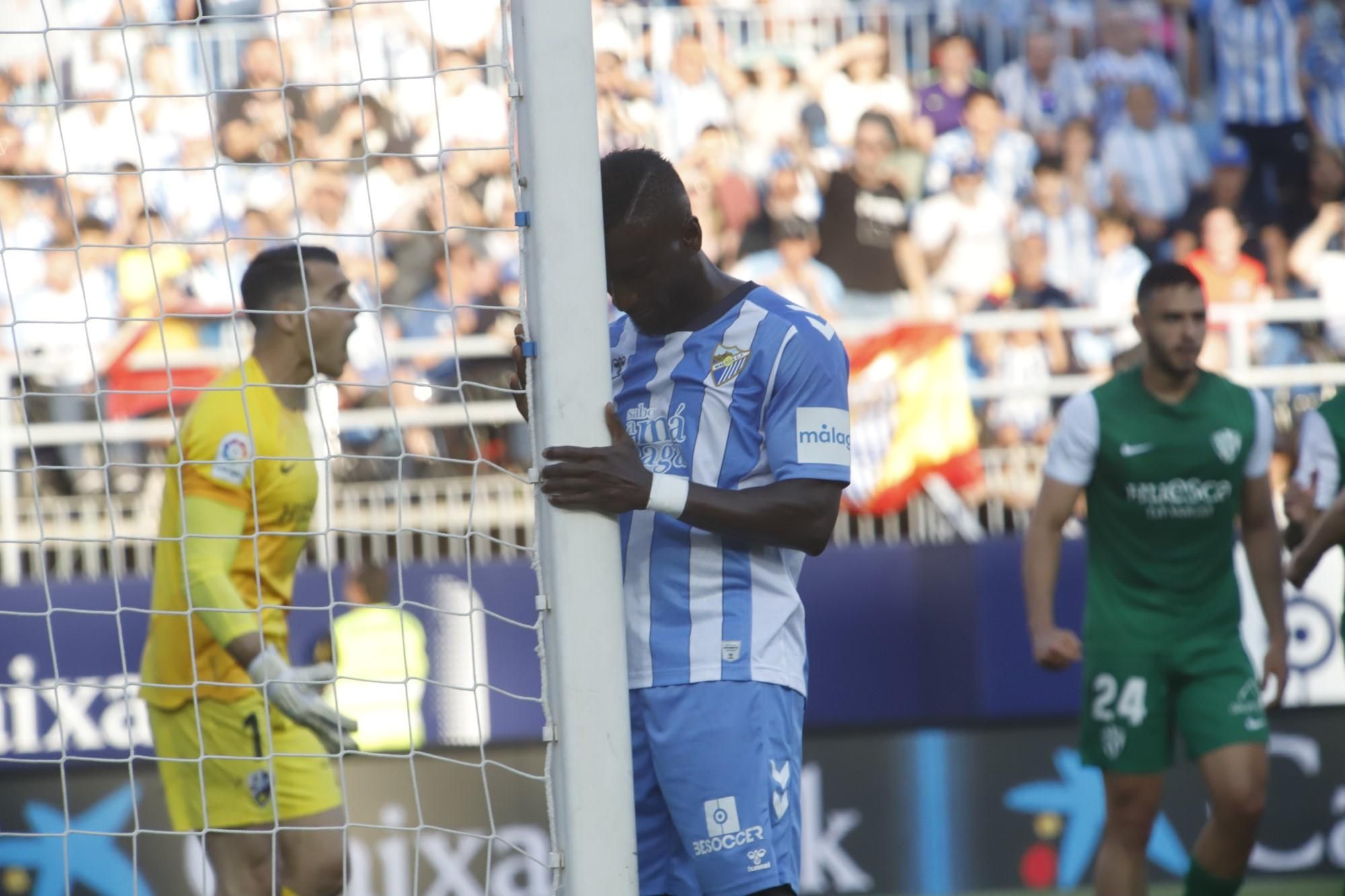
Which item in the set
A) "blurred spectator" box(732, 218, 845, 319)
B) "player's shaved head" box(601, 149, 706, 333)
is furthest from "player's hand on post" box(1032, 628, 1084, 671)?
"blurred spectator" box(732, 218, 845, 319)

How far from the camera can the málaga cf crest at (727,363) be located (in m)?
3.11

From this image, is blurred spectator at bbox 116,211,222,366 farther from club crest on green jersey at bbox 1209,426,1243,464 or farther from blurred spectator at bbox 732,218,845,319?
club crest on green jersey at bbox 1209,426,1243,464

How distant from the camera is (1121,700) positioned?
5008mm

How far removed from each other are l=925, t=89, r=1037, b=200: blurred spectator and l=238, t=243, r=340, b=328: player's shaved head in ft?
18.0

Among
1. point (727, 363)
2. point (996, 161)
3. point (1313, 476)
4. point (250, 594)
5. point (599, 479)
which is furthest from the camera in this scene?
point (996, 161)

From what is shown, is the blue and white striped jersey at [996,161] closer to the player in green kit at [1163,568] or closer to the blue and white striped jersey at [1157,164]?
the blue and white striped jersey at [1157,164]

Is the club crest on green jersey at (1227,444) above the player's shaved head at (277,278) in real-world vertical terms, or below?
below

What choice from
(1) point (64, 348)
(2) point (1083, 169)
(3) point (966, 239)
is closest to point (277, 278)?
(1) point (64, 348)

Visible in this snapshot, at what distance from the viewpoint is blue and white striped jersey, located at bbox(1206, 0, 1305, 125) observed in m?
10.0

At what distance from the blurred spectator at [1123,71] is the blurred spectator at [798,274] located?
7.01 ft

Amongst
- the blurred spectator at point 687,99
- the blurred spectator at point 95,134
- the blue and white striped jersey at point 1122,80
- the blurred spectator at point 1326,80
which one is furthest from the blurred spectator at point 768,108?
the blurred spectator at point 95,134

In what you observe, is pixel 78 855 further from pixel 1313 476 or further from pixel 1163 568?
pixel 1313 476

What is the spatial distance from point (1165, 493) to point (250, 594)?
8.87ft

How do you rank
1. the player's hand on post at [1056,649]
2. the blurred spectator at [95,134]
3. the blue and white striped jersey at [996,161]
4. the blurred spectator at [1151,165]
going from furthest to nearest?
the blurred spectator at [1151,165] → the blue and white striped jersey at [996,161] → the blurred spectator at [95,134] → the player's hand on post at [1056,649]
